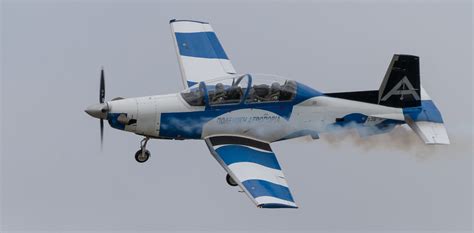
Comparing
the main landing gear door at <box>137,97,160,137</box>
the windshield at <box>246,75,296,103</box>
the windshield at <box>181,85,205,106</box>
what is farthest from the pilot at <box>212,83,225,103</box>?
the main landing gear door at <box>137,97,160,137</box>

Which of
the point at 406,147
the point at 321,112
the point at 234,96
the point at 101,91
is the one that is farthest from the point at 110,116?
the point at 406,147

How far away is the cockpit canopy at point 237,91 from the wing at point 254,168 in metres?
0.73

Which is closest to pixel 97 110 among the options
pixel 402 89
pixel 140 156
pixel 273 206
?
pixel 140 156

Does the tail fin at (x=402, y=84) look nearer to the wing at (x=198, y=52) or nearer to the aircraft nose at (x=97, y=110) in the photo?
the wing at (x=198, y=52)

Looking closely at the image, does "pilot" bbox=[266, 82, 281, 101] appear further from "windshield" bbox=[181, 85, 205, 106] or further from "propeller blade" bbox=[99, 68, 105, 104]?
"propeller blade" bbox=[99, 68, 105, 104]

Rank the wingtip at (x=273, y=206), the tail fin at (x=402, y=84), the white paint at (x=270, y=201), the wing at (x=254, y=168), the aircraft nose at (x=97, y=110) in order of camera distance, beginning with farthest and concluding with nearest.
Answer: the tail fin at (x=402, y=84)
the aircraft nose at (x=97, y=110)
the wing at (x=254, y=168)
the white paint at (x=270, y=201)
the wingtip at (x=273, y=206)

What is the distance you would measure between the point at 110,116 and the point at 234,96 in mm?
2323

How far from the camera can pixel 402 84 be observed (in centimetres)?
2600

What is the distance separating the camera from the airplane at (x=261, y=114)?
2484 centimetres

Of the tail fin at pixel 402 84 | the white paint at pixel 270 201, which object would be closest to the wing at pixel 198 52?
the tail fin at pixel 402 84

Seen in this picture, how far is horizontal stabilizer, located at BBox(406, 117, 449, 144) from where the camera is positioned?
2536 centimetres

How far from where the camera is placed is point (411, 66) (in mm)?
25969

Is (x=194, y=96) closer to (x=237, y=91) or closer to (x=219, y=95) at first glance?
(x=219, y=95)

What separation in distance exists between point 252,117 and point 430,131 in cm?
339
